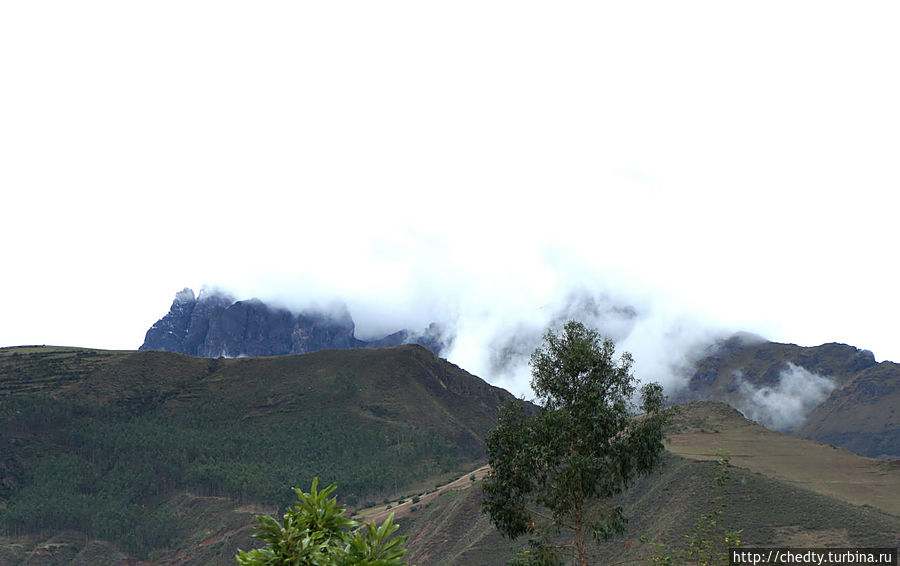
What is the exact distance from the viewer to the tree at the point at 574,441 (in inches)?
1080

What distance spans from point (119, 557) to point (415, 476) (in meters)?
78.1

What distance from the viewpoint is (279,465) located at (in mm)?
190375

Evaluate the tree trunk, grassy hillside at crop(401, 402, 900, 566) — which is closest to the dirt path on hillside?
grassy hillside at crop(401, 402, 900, 566)

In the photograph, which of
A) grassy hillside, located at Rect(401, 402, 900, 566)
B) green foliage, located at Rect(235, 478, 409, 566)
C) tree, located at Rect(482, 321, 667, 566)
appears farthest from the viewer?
grassy hillside, located at Rect(401, 402, 900, 566)

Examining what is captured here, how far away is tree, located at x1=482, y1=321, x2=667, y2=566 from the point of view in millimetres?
27438

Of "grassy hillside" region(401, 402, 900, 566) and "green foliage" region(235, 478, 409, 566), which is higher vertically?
"green foliage" region(235, 478, 409, 566)

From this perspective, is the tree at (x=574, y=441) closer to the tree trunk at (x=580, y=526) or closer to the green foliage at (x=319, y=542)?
the tree trunk at (x=580, y=526)

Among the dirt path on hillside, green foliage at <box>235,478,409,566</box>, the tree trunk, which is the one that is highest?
green foliage at <box>235,478,409,566</box>

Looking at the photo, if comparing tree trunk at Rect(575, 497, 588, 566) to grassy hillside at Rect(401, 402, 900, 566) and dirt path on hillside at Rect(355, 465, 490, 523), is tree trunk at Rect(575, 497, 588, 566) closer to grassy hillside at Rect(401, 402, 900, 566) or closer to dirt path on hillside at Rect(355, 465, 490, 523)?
grassy hillside at Rect(401, 402, 900, 566)

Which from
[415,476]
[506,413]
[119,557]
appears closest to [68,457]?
[119,557]

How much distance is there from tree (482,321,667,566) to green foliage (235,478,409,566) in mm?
18458

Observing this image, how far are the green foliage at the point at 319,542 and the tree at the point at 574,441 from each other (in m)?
18.5

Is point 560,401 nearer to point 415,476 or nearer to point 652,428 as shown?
point 652,428

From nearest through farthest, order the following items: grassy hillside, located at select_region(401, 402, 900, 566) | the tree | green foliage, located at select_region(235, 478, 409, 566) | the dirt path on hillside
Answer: green foliage, located at select_region(235, 478, 409, 566), the tree, grassy hillside, located at select_region(401, 402, 900, 566), the dirt path on hillside
